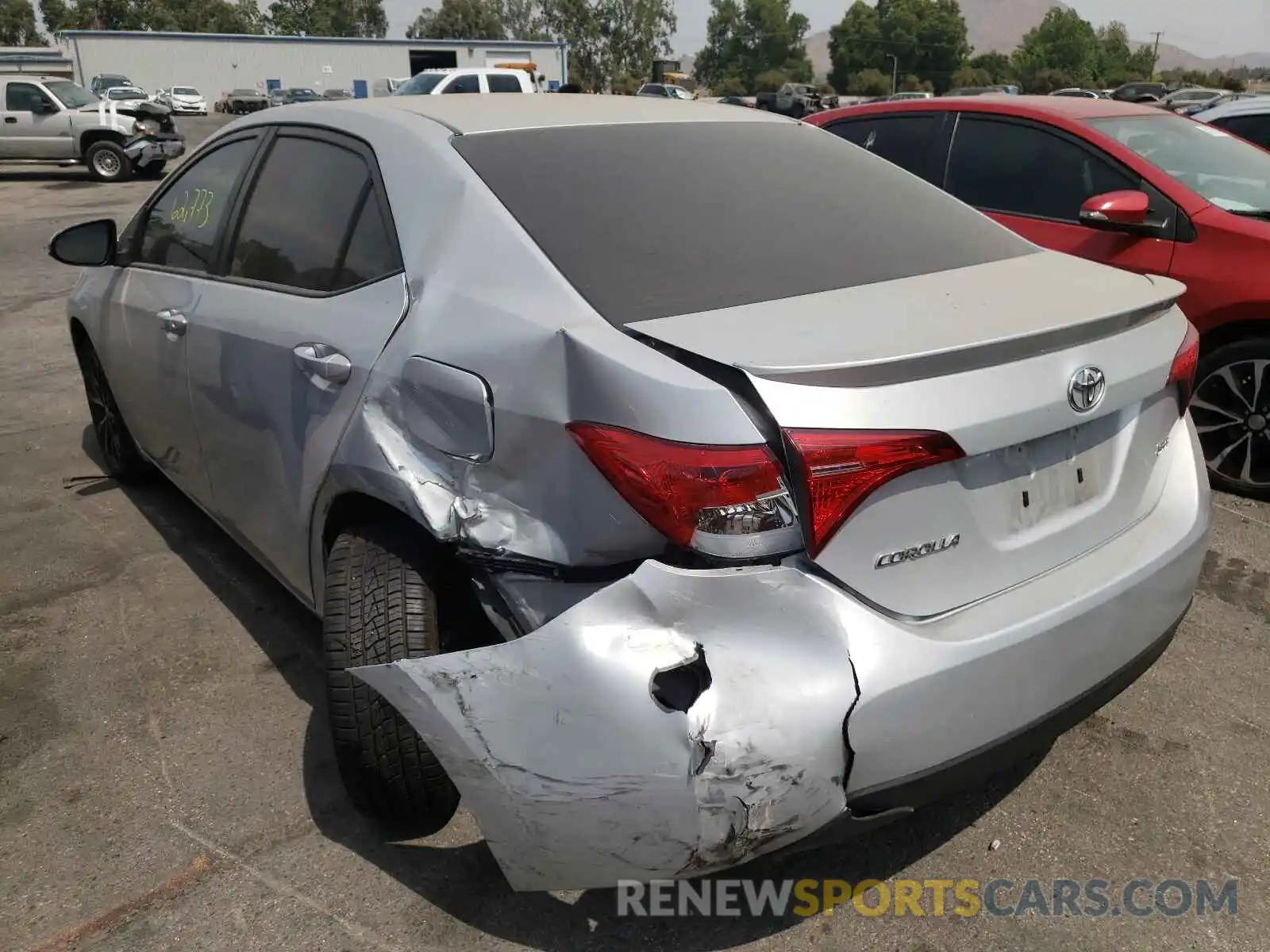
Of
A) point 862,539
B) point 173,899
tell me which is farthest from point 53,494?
point 862,539

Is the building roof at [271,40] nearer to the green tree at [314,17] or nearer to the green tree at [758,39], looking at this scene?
the green tree at [314,17]

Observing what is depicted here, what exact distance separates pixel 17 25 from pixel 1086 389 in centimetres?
10396

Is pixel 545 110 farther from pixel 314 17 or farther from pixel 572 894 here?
pixel 314 17

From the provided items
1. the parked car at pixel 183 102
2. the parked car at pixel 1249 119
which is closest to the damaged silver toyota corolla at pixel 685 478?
the parked car at pixel 1249 119

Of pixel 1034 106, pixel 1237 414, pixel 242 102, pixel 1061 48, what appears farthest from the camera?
pixel 1061 48

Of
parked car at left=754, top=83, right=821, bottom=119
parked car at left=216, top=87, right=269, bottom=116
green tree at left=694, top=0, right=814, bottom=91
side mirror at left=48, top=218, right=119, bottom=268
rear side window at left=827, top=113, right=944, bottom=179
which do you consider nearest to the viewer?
side mirror at left=48, top=218, right=119, bottom=268

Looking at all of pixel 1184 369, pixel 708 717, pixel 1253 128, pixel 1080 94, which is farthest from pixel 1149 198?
pixel 1080 94

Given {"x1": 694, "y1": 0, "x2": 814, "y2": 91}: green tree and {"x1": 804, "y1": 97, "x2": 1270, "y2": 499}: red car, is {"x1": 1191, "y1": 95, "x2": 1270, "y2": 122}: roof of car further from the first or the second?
{"x1": 694, "y1": 0, "x2": 814, "y2": 91}: green tree

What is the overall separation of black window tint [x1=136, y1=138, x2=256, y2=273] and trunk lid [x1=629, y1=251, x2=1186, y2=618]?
1.94 m

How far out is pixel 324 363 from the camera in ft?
7.70

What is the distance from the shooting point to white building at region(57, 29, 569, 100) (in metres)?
57.6

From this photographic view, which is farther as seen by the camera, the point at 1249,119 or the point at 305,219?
the point at 1249,119

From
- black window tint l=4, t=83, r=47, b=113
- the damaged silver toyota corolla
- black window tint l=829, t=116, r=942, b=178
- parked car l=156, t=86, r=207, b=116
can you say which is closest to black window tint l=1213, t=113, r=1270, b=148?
black window tint l=829, t=116, r=942, b=178

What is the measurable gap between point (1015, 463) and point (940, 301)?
0.39 meters
